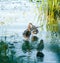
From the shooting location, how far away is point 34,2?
7.64 feet

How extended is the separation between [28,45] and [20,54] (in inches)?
4.9

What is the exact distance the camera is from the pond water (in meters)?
2.26

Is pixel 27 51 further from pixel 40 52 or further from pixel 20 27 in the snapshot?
pixel 20 27

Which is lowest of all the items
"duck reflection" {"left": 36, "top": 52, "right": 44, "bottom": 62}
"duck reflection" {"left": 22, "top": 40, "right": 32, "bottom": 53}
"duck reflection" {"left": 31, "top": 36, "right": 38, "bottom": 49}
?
"duck reflection" {"left": 36, "top": 52, "right": 44, "bottom": 62}

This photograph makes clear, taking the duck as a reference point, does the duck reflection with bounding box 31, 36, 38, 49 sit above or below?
above

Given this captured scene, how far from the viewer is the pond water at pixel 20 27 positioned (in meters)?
2.26

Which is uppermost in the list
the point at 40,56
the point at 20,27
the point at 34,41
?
the point at 20,27

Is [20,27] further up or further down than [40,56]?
further up

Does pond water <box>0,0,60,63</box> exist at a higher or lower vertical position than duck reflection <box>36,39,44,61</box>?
higher

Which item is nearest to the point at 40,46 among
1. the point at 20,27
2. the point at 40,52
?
the point at 40,52

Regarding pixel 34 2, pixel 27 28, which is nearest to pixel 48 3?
pixel 34 2

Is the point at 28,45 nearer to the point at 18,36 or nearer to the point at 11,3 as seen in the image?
the point at 18,36

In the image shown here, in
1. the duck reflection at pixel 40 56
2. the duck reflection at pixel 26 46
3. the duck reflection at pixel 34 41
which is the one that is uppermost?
the duck reflection at pixel 34 41

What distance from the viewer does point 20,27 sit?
2297 millimetres
